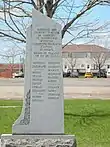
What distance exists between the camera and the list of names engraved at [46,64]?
24.0 feet

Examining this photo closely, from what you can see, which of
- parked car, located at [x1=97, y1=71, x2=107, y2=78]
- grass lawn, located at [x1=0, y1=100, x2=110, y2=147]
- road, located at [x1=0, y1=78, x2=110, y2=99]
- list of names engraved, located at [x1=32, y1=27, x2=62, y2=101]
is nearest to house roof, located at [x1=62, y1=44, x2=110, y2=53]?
grass lawn, located at [x1=0, y1=100, x2=110, y2=147]

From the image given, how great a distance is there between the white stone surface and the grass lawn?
121 inches

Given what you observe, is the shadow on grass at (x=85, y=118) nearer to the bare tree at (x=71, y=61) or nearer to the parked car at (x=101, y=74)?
the parked car at (x=101, y=74)

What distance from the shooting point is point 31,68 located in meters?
7.35

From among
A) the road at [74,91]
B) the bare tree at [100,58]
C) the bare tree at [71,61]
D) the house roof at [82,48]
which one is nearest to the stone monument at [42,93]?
the house roof at [82,48]

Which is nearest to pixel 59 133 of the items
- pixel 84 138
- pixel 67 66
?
pixel 84 138

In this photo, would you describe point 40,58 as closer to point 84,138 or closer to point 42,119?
point 42,119

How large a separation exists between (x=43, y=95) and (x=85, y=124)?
572 cm

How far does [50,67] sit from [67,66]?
87999mm

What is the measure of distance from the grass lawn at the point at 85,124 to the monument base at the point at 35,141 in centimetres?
313

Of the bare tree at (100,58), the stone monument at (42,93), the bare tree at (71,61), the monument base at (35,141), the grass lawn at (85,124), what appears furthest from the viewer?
the bare tree at (71,61)

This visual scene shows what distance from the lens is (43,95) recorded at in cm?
732

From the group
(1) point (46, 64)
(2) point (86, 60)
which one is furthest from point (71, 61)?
(1) point (46, 64)

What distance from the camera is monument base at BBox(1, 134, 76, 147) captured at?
7.11 m
